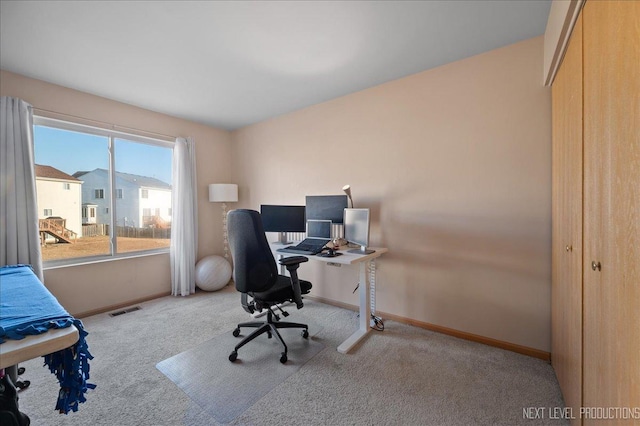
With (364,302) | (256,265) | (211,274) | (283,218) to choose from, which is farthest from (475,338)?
(211,274)

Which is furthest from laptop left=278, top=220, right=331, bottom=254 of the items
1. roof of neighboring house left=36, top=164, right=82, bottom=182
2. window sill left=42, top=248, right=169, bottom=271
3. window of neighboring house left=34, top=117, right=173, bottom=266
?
roof of neighboring house left=36, top=164, right=82, bottom=182

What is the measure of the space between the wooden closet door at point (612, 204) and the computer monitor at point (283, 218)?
2.46 meters

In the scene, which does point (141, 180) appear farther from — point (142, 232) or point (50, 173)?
point (50, 173)

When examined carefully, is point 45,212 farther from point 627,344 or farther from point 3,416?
point 627,344

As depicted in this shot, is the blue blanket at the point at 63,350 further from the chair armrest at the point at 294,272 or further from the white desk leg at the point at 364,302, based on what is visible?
the white desk leg at the point at 364,302

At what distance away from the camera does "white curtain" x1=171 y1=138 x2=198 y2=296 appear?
3646mm

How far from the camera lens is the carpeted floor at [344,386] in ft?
4.95

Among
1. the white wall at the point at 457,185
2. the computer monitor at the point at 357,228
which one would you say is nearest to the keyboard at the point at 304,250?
the computer monitor at the point at 357,228

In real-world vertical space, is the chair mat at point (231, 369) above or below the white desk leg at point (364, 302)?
below

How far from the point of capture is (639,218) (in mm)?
773

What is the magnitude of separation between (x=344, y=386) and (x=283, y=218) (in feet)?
6.24

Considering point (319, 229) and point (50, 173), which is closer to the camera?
point (50, 173)

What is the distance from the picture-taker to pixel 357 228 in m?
2.61

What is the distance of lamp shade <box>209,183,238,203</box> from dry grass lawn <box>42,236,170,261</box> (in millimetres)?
951
